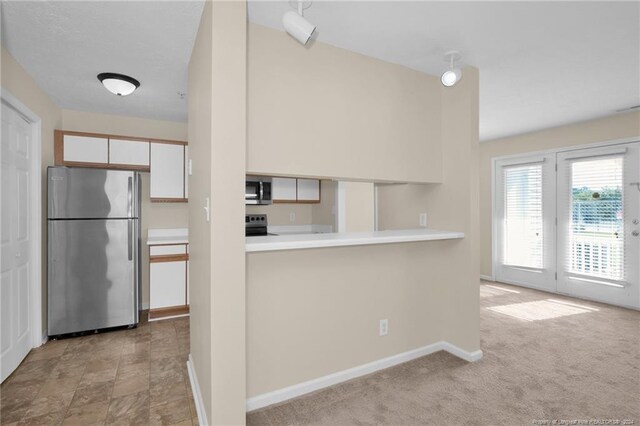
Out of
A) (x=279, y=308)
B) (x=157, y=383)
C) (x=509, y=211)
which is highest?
(x=509, y=211)

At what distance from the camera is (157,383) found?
2463 millimetres

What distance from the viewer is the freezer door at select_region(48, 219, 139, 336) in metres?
3.26

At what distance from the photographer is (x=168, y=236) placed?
431cm

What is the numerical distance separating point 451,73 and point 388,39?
0.51m

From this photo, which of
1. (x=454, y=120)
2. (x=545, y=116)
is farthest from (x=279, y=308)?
(x=545, y=116)

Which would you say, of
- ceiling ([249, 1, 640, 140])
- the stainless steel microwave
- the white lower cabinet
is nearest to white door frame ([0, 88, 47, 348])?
the white lower cabinet

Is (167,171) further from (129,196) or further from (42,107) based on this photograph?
(42,107)

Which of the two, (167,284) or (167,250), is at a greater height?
(167,250)

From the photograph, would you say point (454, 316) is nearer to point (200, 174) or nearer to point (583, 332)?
point (583, 332)

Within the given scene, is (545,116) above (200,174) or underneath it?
above

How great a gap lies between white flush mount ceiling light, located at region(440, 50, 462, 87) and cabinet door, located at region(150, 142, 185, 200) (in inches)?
121

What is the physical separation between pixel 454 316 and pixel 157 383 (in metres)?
2.42

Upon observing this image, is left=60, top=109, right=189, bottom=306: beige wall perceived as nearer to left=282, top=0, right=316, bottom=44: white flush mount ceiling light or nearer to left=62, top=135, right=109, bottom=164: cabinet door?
left=62, top=135, right=109, bottom=164: cabinet door

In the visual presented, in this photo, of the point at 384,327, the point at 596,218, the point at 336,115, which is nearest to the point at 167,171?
the point at 336,115
